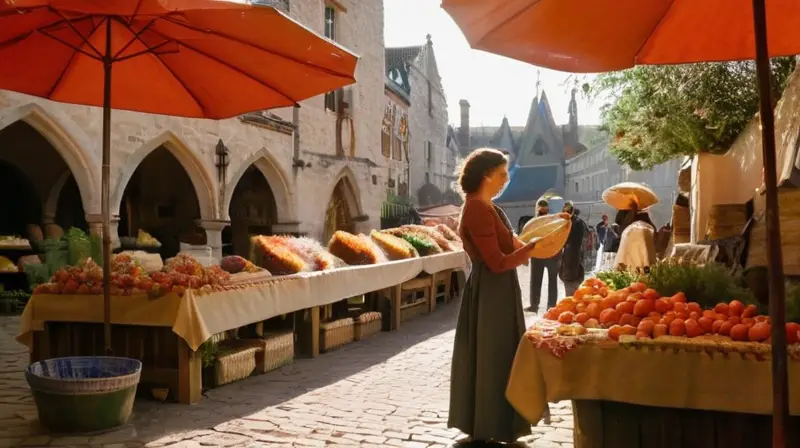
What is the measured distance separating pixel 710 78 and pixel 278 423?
5.47 metres

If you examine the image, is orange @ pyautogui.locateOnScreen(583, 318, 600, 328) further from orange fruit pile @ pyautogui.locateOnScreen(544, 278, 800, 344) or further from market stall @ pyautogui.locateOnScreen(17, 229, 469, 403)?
market stall @ pyautogui.locateOnScreen(17, 229, 469, 403)

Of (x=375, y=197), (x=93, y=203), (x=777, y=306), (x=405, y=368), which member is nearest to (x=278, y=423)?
(x=405, y=368)

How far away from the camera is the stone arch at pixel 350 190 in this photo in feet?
63.5

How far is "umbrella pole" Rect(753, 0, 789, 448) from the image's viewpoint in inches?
85.4

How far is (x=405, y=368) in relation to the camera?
7.24 metres

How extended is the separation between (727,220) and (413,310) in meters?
5.73

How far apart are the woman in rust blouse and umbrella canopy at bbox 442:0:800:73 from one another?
1.03 metres

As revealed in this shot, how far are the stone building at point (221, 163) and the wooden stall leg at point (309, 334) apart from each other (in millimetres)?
5110

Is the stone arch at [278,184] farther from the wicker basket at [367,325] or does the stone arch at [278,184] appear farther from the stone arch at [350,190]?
the wicker basket at [367,325]

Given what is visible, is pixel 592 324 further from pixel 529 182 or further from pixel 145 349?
pixel 529 182

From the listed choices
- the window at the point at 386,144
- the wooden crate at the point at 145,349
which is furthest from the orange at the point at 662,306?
the window at the point at 386,144

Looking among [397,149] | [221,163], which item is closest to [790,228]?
[221,163]

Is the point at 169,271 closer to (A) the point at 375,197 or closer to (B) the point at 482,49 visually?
(B) the point at 482,49

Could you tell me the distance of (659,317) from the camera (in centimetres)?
341
